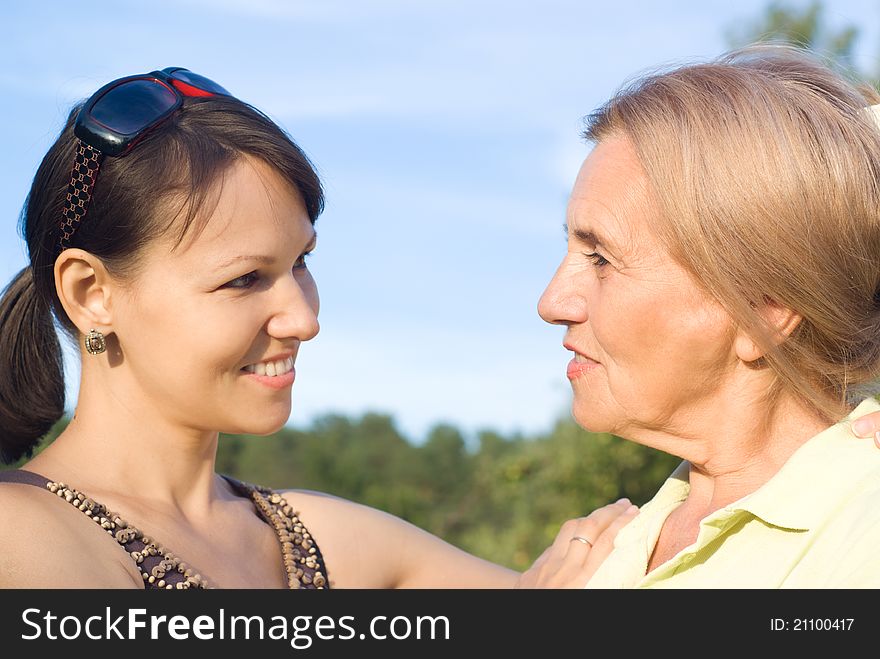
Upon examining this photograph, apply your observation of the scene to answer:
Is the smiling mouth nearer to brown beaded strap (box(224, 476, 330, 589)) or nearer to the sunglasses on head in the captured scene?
brown beaded strap (box(224, 476, 330, 589))

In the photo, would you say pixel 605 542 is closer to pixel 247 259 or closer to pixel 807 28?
pixel 247 259

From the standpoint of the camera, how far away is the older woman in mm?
2584

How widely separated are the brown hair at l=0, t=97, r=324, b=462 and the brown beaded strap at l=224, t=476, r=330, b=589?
2.46 feet

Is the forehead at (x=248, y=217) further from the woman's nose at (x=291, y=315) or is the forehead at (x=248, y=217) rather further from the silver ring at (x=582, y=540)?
the silver ring at (x=582, y=540)

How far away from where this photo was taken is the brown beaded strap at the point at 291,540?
331 cm

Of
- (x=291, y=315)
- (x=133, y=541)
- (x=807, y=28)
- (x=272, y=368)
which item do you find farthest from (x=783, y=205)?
(x=807, y=28)

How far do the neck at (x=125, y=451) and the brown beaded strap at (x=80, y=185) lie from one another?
0.52m

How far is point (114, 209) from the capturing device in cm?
304

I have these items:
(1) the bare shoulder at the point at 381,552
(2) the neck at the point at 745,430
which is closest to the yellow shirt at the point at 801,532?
(2) the neck at the point at 745,430

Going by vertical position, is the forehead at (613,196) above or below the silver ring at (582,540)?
above

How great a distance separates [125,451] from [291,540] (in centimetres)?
66
